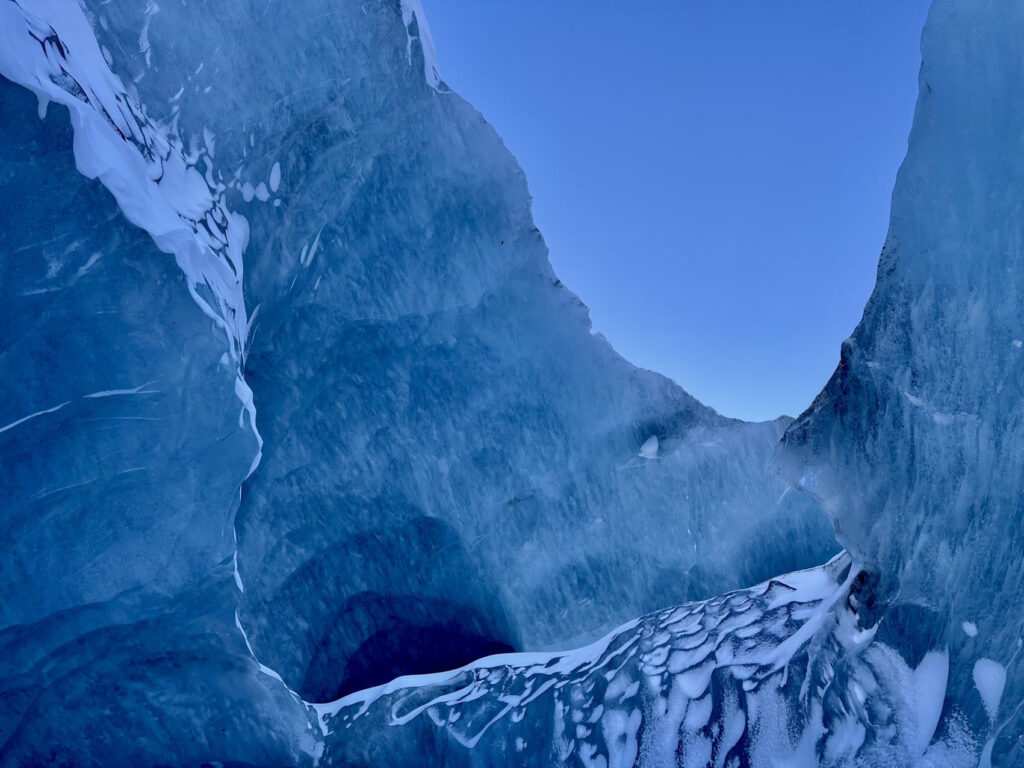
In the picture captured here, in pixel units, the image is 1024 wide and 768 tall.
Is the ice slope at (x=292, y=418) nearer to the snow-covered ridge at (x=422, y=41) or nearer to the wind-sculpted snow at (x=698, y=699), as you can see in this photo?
the snow-covered ridge at (x=422, y=41)

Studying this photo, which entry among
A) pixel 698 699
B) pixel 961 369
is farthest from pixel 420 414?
pixel 961 369

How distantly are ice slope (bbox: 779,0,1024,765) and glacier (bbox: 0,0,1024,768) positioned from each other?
0.04 ft

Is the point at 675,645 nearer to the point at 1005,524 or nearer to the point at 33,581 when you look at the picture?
the point at 1005,524

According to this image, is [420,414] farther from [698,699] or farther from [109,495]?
[698,699]

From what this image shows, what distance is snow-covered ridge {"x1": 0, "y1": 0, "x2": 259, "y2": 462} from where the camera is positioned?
10.1 feet

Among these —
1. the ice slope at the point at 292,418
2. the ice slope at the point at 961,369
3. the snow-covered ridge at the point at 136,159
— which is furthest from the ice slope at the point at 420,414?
the ice slope at the point at 961,369

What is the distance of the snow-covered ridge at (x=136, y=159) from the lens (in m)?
3.09

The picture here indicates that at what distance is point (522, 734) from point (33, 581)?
2484 mm

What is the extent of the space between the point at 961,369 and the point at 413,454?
10.5ft

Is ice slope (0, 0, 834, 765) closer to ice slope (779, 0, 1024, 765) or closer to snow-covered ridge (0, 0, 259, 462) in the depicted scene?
snow-covered ridge (0, 0, 259, 462)

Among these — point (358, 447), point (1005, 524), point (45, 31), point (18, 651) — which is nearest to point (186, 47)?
point (45, 31)

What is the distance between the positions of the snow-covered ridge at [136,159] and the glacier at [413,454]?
0.07 feet

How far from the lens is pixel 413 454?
4.78m

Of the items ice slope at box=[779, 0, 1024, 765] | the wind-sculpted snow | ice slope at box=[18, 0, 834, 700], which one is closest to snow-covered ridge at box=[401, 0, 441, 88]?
ice slope at box=[18, 0, 834, 700]
